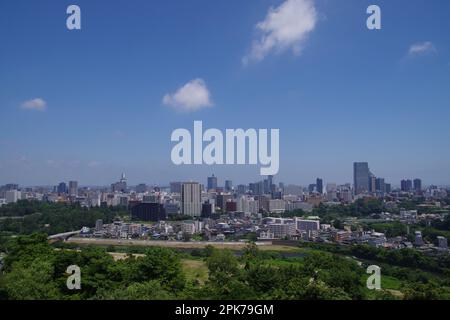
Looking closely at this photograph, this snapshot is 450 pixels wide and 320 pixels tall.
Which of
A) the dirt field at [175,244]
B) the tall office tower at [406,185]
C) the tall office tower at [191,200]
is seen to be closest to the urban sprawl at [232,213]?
the tall office tower at [191,200]

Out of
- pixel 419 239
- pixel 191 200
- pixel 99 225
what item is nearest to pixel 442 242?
pixel 419 239

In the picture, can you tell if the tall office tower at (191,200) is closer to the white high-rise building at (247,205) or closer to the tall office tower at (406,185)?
the white high-rise building at (247,205)

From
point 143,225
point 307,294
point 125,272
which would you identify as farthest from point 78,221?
point 307,294

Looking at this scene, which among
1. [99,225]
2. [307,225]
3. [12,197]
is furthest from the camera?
[307,225]

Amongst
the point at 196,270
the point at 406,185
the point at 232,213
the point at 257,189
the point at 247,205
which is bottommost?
the point at 196,270

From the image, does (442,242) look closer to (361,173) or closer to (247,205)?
(361,173)

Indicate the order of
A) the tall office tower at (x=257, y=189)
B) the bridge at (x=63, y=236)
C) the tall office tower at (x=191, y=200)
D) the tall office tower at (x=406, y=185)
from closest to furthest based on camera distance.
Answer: the tall office tower at (x=406, y=185) → the bridge at (x=63, y=236) → the tall office tower at (x=257, y=189) → the tall office tower at (x=191, y=200)

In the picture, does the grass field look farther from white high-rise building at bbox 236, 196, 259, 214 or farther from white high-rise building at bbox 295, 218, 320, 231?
white high-rise building at bbox 295, 218, 320, 231

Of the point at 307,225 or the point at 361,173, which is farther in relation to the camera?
the point at 307,225
